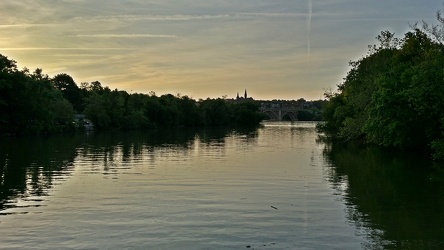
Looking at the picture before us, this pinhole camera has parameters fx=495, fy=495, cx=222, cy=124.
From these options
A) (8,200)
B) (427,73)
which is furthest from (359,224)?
(427,73)

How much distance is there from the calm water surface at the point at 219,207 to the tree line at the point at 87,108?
161 feet

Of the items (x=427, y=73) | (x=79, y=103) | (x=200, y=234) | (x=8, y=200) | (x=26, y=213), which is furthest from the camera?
(x=79, y=103)

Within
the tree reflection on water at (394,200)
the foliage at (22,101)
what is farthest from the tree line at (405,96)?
the foliage at (22,101)

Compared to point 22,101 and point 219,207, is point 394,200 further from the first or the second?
point 22,101

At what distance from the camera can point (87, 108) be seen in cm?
11556

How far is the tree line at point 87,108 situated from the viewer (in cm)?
8156

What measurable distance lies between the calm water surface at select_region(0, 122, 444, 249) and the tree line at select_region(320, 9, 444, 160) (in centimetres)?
775

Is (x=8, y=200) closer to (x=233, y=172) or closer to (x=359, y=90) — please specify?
(x=233, y=172)

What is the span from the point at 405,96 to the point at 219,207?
3048cm

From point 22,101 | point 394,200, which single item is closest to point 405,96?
point 394,200

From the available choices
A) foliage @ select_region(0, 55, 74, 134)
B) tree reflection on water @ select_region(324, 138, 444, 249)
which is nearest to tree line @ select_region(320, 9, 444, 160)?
tree reflection on water @ select_region(324, 138, 444, 249)

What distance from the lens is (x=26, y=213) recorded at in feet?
61.9

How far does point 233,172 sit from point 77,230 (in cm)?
1716

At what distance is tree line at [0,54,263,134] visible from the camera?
8156cm
